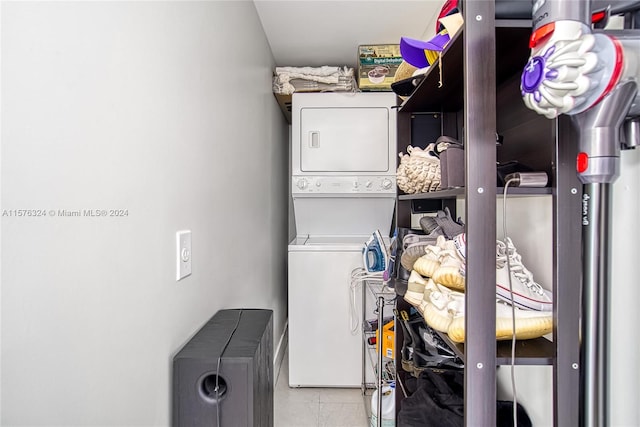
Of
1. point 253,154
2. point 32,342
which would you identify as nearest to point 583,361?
point 32,342

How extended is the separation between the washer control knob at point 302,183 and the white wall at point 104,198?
123 cm

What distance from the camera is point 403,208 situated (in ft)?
5.52

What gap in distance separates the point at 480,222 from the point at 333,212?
2.00 metres

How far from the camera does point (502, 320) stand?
75 centimetres

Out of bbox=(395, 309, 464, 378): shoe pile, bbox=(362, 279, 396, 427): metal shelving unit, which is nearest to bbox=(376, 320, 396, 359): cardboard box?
bbox=(362, 279, 396, 427): metal shelving unit

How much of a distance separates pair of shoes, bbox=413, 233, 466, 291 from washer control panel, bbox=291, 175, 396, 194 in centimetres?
154

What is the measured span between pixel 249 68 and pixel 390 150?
1213 mm

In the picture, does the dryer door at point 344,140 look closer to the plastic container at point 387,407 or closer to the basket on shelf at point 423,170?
the basket on shelf at point 423,170

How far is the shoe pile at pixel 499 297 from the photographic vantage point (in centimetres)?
75

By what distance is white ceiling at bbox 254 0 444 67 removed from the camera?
6.53ft

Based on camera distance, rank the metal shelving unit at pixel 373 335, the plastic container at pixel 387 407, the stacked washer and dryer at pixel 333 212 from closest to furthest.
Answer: the plastic container at pixel 387 407 < the metal shelving unit at pixel 373 335 < the stacked washer and dryer at pixel 333 212

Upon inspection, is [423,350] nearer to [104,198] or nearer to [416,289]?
[416,289]

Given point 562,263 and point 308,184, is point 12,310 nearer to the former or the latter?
point 562,263

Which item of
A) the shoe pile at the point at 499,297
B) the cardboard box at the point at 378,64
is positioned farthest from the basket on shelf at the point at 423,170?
the cardboard box at the point at 378,64
